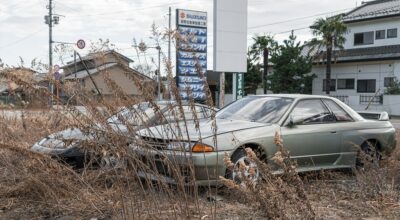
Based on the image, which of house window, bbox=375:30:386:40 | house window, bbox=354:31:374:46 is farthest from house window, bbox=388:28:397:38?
A: house window, bbox=354:31:374:46

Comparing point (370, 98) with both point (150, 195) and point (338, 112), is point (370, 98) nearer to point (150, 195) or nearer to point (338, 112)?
point (338, 112)

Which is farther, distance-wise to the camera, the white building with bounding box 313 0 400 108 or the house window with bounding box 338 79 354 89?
the house window with bounding box 338 79 354 89

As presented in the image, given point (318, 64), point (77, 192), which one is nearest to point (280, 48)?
point (318, 64)

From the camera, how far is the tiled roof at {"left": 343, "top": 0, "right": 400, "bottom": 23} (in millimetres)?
35344

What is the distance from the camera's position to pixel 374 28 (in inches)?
1427

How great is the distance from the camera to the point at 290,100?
726 cm

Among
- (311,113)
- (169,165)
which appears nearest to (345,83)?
(311,113)

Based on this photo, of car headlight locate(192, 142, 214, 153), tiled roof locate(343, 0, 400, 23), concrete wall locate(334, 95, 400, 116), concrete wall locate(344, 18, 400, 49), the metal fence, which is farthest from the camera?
tiled roof locate(343, 0, 400, 23)

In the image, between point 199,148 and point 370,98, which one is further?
point 370,98

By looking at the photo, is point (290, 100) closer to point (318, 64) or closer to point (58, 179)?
point (58, 179)

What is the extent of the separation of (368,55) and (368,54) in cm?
19

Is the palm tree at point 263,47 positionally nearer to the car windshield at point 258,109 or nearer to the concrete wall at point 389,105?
the concrete wall at point 389,105

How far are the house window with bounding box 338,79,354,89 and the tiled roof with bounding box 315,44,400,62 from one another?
1.76 m

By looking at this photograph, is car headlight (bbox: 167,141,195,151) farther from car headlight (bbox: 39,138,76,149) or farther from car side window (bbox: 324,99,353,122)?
car side window (bbox: 324,99,353,122)
